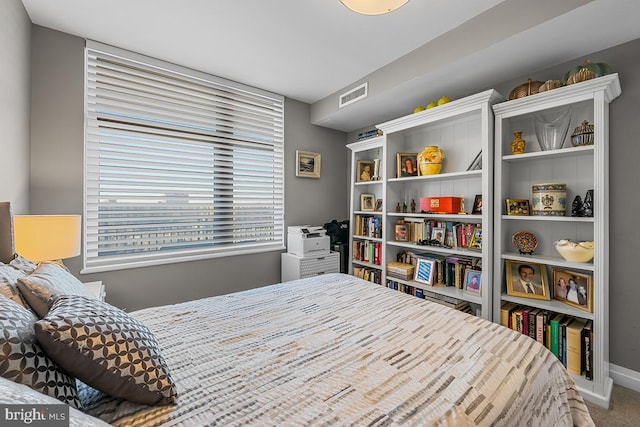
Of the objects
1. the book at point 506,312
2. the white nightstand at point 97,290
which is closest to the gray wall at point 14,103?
the white nightstand at point 97,290

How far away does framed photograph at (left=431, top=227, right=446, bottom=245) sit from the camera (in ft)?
8.77

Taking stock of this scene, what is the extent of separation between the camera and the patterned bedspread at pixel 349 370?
2.62 ft

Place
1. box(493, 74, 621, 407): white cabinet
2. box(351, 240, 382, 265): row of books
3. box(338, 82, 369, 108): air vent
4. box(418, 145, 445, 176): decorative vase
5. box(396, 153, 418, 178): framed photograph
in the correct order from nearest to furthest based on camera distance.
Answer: box(493, 74, 621, 407): white cabinet < box(418, 145, 445, 176): decorative vase < box(338, 82, 369, 108): air vent < box(396, 153, 418, 178): framed photograph < box(351, 240, 382, 265): row of books

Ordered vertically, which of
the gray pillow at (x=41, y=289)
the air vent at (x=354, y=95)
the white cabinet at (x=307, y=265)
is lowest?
the white cabinet at (x=307, y=265)

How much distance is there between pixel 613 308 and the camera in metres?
1.92

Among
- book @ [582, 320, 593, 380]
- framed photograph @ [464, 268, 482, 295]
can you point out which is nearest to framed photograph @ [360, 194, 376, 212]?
framed photograph @ [464, 268, 482, 295]

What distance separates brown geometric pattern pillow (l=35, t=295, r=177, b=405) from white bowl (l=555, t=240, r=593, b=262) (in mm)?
2386

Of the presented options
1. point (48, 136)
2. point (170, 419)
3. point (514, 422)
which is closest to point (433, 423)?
point (514, 422)

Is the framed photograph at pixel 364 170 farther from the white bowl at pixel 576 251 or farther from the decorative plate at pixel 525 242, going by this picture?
the white bowl at pixel 576 251

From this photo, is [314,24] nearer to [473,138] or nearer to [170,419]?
[473,138]

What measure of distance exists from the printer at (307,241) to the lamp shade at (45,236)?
192 centimetres

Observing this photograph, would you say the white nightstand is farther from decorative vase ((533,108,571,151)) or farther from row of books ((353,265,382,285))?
decorative vase ((533,108,571,151))

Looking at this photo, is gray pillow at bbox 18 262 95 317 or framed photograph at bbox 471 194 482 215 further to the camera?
framed photograph at bbox 471 194 482 215

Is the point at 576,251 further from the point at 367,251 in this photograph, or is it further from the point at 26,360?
the point at 26,360
